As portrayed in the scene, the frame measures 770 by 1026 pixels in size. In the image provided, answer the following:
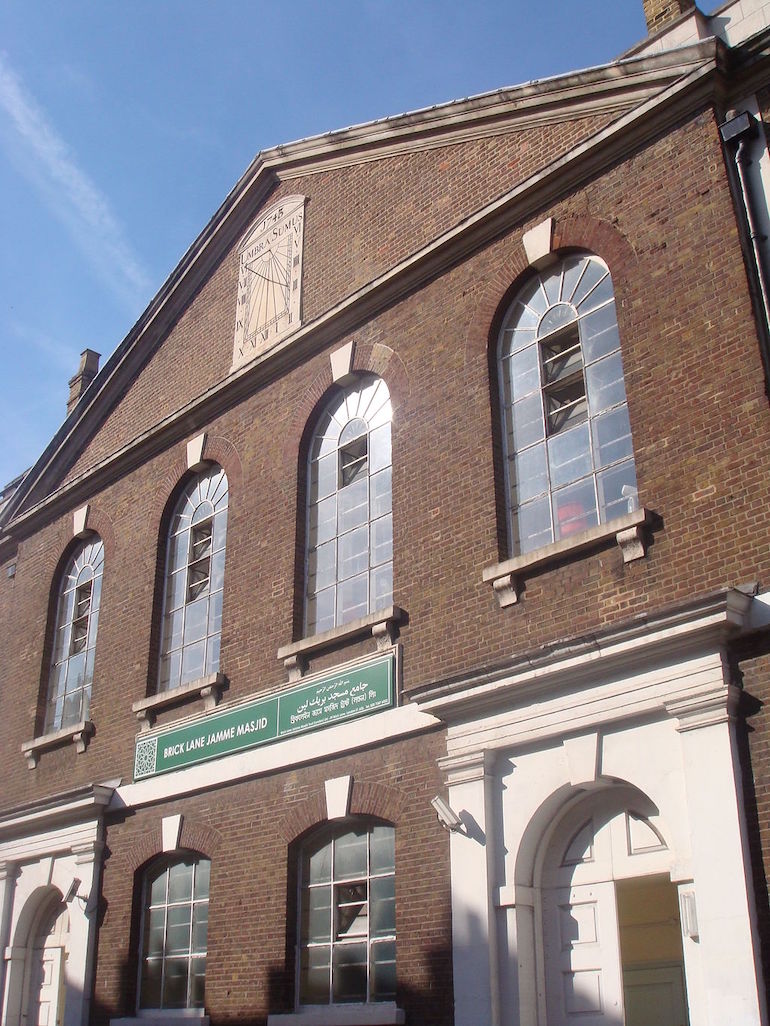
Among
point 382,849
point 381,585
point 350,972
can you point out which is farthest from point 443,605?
point 350,972

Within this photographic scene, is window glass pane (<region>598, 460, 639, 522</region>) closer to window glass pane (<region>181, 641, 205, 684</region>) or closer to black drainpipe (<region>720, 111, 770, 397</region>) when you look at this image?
black drainpipe (<region>720, 111, 770, 397</region>)

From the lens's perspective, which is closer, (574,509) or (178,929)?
(574,509)

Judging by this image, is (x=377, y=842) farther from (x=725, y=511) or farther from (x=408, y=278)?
(x=408, y=278)

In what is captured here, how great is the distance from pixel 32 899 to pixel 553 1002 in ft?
27.8

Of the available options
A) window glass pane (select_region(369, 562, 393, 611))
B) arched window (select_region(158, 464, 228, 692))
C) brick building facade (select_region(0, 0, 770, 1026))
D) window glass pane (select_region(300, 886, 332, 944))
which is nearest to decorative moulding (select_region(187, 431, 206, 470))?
brick building facade (select_region(0, 0, 770, 1026))

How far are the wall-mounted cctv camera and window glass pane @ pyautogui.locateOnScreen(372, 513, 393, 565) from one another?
3.00 metres

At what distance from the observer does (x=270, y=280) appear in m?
15.5

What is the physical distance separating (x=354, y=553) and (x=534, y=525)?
2.58 meters

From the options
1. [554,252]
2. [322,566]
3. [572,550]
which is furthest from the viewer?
[322,566]

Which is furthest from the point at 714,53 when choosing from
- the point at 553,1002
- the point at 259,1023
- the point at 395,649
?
the point at 259,1023

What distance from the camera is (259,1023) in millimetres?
11258

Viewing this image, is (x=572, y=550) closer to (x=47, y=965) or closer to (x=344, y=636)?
(x=344, y=636)

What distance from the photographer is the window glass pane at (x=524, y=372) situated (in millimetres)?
11289

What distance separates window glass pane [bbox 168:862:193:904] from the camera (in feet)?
42.7
